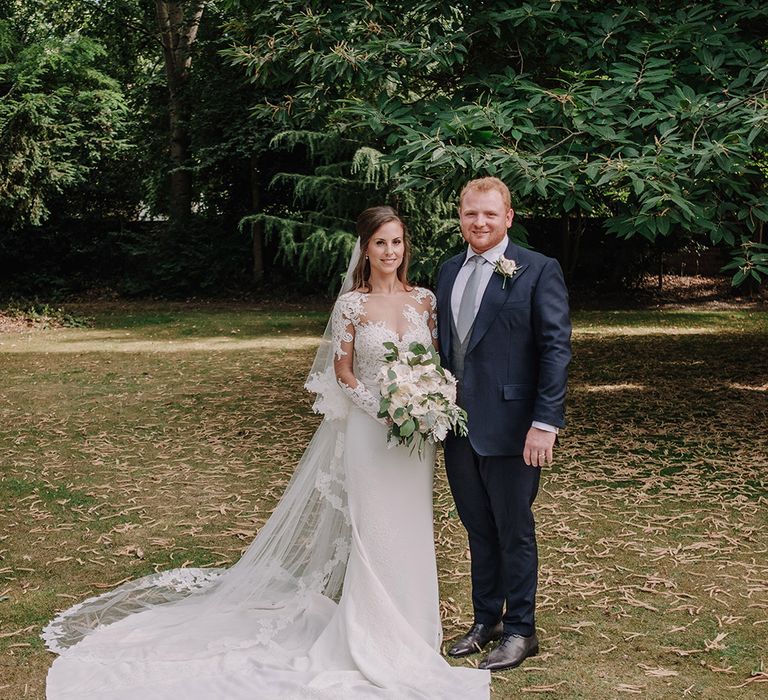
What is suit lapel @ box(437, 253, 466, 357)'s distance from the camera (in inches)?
154

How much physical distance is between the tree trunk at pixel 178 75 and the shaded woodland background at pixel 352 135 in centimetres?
6

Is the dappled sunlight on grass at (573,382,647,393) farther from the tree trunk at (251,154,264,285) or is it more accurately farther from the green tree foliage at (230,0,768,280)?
the tree trunk at (251,154,264,285)

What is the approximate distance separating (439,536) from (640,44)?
3.88 meters

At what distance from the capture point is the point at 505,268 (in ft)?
12.0

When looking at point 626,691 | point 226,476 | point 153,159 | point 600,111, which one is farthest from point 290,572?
point 153,159

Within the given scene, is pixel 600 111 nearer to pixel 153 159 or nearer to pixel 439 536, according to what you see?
pixel 439 536

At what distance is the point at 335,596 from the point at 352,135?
37.1 feet

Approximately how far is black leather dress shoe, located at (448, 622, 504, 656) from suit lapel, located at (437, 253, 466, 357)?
1284 millimetres

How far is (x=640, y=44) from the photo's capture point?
642 cm

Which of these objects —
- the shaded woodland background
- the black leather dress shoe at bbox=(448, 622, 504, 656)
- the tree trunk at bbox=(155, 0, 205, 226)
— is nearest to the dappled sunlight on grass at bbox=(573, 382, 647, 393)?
the shaded woodland background

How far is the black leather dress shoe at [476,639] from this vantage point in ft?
12.8

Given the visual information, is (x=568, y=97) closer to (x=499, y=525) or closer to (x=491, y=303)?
(x=491, y=303)

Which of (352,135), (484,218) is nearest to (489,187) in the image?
(484,218)

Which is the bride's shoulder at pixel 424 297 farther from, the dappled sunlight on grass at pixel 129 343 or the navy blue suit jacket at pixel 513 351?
the dappled sunlight on grass at pixel 129 343
